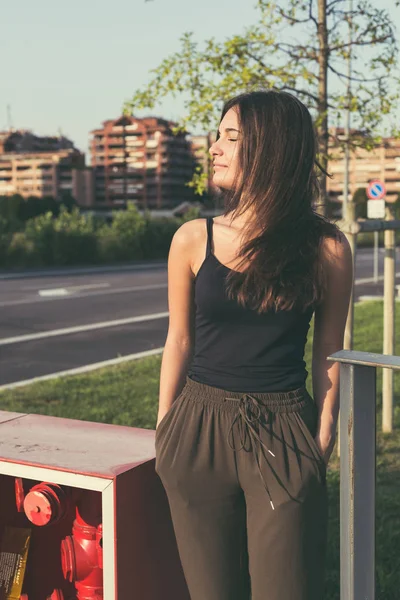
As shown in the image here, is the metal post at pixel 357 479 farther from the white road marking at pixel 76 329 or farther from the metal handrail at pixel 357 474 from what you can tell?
the white road marking at pixel 76 329

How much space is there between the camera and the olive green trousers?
195 cm

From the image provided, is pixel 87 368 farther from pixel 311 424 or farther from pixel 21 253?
pixel 21 253

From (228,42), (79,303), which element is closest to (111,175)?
(79,303)

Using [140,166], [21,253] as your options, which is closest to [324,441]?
[21,253]

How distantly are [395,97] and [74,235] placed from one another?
72.7ft

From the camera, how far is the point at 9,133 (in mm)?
158875

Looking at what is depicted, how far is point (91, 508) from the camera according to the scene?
252 centimetres

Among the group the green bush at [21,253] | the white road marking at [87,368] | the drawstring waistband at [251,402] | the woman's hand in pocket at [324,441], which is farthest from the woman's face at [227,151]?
the green bush at [21,253]

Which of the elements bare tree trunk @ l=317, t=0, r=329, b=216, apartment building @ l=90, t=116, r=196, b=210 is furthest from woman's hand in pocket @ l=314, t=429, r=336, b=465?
apartment building @ l=90, t=116, r=196, b=210

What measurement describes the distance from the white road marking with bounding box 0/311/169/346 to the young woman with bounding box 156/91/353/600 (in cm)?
883

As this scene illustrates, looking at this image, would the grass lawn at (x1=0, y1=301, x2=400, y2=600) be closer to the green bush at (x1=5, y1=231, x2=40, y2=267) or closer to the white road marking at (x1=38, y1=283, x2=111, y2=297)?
the white road marking at (x1=38, y1=283, x2=111, y2=297)

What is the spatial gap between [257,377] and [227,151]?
1.88 feet

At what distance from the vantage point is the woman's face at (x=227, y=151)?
203 cm

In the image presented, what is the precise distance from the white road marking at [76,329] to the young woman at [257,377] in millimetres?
8834
